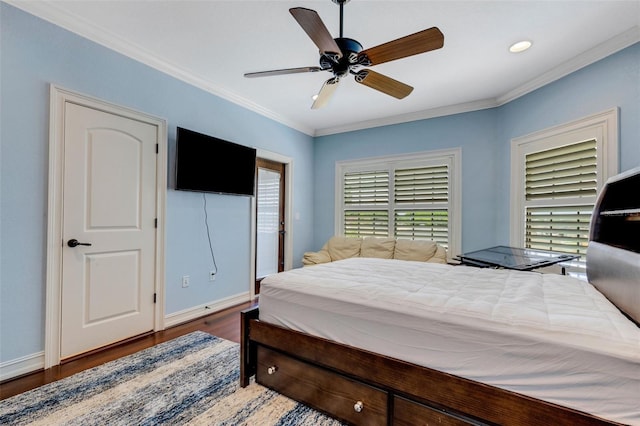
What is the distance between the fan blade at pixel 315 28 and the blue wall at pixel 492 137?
2.44 m

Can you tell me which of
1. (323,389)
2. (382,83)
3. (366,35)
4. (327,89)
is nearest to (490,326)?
(323,389)

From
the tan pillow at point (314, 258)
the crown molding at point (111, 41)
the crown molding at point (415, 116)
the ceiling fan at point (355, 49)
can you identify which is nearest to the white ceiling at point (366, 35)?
the crown molding at point (111, 41)

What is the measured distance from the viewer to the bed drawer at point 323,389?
1.41 meters

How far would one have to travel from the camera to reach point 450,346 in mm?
1234

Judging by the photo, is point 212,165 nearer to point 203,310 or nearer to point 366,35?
point 203,310

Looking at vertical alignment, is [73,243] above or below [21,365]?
above

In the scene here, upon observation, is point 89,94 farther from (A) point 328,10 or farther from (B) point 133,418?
(B) point 133,418

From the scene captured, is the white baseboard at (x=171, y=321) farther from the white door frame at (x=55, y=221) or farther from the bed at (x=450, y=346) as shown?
the bed at (x=450, y=346)

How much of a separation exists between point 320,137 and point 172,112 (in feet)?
8.81

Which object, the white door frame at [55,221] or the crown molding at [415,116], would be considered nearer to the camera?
the white door frame at [55,221]

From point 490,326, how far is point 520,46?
2.59 meters

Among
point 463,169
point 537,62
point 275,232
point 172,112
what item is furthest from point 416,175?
point 172,112

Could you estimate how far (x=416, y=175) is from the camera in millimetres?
4230

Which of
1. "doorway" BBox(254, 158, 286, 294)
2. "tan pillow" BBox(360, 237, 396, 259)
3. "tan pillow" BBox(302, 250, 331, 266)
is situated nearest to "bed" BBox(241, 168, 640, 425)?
"tan pillow" BBox(360, 237, 396, 259)
